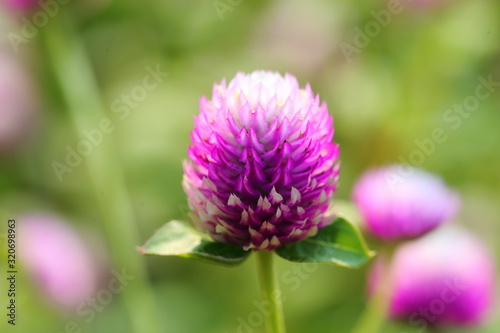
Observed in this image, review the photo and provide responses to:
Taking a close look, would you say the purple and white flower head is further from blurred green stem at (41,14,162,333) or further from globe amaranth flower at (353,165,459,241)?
globe amaranth flower at (353,165,459,241)

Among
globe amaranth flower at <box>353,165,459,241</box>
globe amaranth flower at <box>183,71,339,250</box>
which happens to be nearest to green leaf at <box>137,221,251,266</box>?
globe amaranth flower at <box>183,71,339,250</box>

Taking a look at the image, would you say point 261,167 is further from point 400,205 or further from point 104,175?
point 104,175

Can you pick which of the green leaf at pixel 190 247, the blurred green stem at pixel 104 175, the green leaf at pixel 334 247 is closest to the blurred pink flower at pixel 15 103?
the blurred green stem at pixel 104 175

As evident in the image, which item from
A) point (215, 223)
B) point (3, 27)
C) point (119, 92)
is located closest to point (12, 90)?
point (3, 27)

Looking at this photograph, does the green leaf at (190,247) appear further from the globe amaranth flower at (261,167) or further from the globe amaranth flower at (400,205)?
the globe amaranth flower at (400,205)

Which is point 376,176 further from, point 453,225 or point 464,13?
point 464,13

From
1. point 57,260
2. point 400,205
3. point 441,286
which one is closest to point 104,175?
point 57,260
